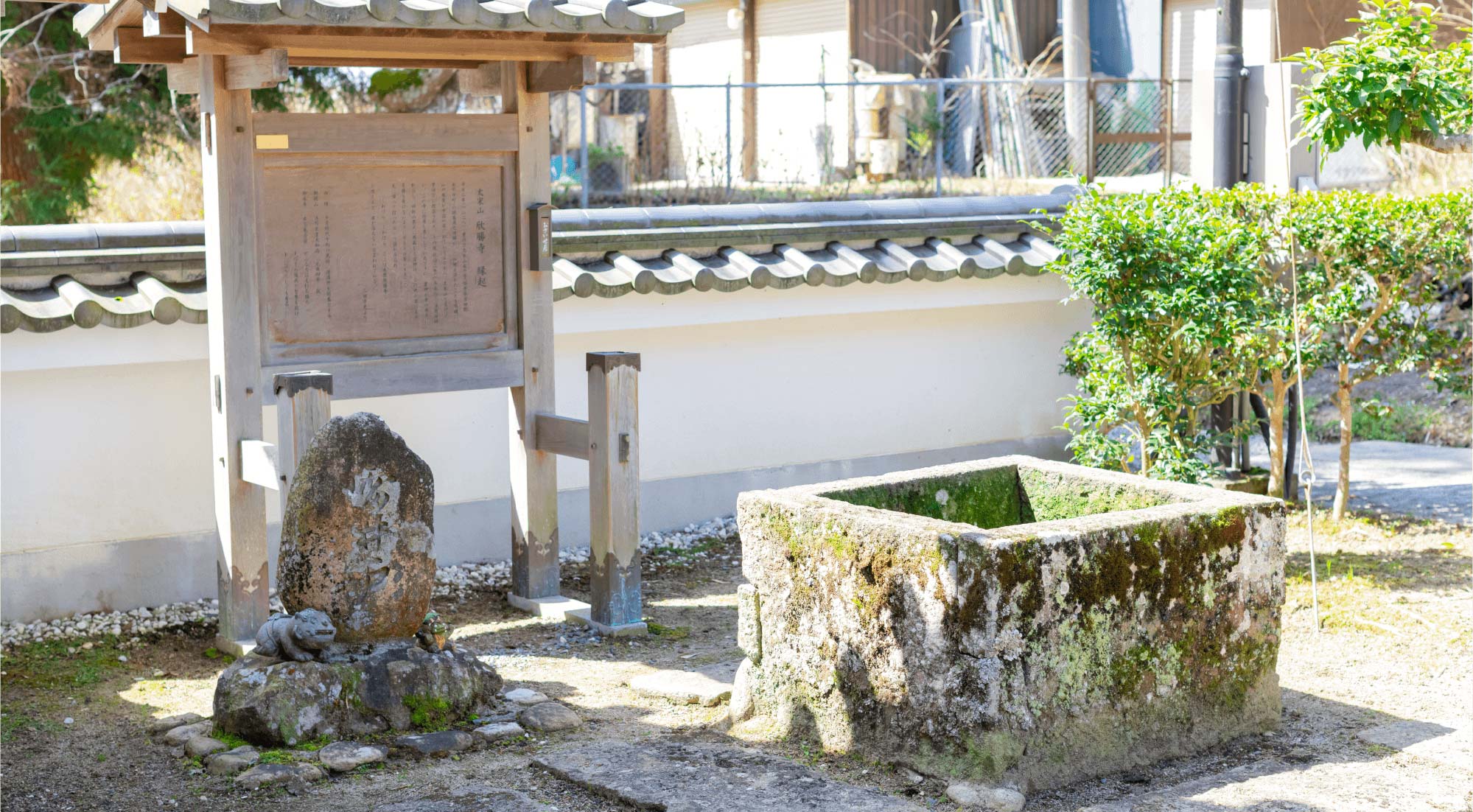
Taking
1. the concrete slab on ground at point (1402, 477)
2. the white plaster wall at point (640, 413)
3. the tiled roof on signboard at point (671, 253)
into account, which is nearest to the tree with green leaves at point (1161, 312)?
the tiled roof on signboard at point (671, 253)

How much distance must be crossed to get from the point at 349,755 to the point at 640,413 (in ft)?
11.3

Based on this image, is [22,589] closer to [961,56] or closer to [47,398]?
[47,398]

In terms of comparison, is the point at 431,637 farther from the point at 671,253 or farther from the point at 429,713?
the point at 671,253

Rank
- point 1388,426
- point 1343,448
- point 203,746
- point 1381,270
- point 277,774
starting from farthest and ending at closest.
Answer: point 1388,426, point 1343,448, point 1381,270, point 203,746, point 277,774

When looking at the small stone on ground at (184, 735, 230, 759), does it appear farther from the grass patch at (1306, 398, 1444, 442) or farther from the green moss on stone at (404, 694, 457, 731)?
the grass patch at (1306, 398, 1444, 442)

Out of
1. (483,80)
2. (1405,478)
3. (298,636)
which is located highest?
(483,80)

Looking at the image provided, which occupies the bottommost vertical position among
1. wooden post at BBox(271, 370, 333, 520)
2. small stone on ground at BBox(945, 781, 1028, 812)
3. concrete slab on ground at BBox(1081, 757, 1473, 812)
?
concrete slab on ground at BBox(1081, 757, 1473, 812)

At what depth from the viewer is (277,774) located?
4.26 meters

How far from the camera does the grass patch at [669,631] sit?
6004 mm

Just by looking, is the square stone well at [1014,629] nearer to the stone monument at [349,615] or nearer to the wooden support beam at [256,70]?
the stone monument at [349,615]

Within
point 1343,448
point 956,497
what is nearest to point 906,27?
point 1343,448

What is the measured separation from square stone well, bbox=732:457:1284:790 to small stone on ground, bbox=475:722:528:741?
2.35ft

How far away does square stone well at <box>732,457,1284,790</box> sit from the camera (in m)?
4.06

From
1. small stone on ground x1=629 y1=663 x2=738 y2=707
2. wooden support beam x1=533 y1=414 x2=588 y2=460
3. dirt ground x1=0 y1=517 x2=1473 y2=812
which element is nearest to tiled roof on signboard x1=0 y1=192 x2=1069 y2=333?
wooden support beam x1=533 y1=414 x2=588 y2=460
